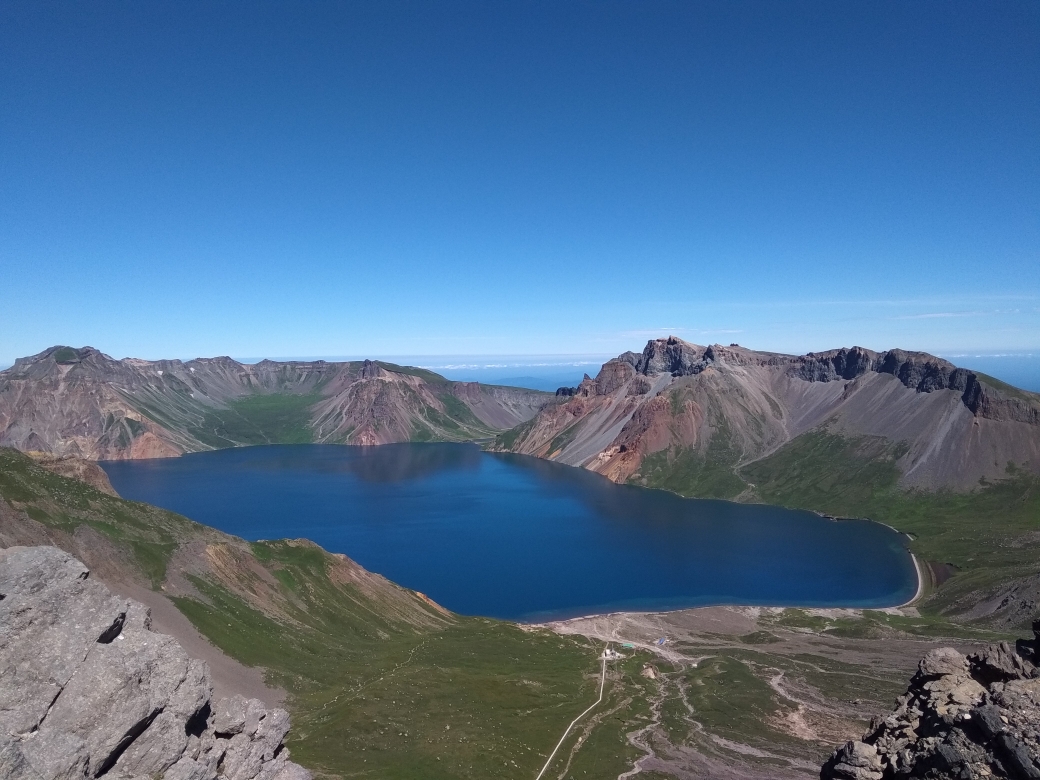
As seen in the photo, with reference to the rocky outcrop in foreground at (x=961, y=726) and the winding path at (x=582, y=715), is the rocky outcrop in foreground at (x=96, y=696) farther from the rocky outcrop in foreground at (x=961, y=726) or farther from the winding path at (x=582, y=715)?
the rocky outcrop in foreground at (x=961, y=726)

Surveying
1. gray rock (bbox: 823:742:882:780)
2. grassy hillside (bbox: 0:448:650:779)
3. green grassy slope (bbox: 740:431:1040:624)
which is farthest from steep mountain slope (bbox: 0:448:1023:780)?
green grassy slope (bbox: 740:431:1040:624)

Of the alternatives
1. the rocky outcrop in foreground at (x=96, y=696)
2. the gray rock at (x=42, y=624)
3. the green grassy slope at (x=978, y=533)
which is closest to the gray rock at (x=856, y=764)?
the rocky outcrop in foreground at (x=96, y=696)

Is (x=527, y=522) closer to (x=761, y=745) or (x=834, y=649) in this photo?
(x=834, y=649)

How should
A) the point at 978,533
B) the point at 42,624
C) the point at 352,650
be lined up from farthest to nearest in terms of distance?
the point at 978,533
the point at 352,650
the point at 42,624

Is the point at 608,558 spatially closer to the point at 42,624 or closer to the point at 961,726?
the point at 961,726

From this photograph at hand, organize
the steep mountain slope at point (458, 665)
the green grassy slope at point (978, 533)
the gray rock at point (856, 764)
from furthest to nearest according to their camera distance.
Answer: the green grassy slope at point (978, 533) < the steep mountain slope at point (458, 665) < the gray rock at point (856, 764)

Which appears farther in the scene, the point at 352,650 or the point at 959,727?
the point at 352,650

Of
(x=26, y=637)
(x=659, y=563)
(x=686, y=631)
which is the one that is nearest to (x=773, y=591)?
(x=659, y=563)

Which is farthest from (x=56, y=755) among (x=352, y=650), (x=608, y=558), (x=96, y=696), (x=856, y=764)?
(x=608, y=558)
